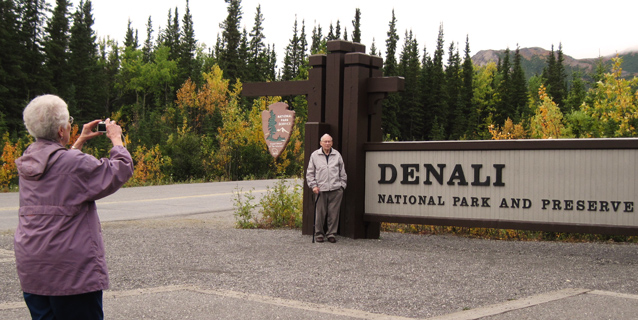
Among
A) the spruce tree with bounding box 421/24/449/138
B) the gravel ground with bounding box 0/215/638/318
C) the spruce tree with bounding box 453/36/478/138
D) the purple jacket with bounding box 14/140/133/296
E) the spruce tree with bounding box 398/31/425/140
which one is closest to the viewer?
the purple jacket with bounding box 14/140/133/296

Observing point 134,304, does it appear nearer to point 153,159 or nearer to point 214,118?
point 153,159

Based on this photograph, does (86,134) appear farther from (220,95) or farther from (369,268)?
(220,95)

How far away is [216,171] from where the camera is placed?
87.7 feet

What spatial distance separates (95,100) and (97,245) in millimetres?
78150

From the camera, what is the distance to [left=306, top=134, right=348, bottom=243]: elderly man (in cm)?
1036

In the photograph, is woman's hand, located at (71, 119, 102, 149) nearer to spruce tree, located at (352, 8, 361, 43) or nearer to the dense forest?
the dense forest

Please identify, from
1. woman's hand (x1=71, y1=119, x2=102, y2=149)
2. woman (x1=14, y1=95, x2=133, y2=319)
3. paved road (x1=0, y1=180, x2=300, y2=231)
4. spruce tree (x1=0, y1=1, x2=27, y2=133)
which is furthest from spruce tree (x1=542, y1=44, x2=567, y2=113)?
woman (x1=14, y1=95, x2=133, y2=319)

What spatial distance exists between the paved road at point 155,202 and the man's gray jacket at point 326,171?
6.35 ft

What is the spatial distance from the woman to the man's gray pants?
7.07 metres

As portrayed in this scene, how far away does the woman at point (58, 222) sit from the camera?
10.6 ft

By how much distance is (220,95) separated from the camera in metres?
47.5

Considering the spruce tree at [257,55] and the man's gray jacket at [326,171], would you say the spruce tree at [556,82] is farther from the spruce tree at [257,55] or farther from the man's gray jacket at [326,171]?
the man's gray jacket at [326,171]

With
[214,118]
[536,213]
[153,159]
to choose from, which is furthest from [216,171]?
[536,213]

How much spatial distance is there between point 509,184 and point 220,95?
39.6 meters
